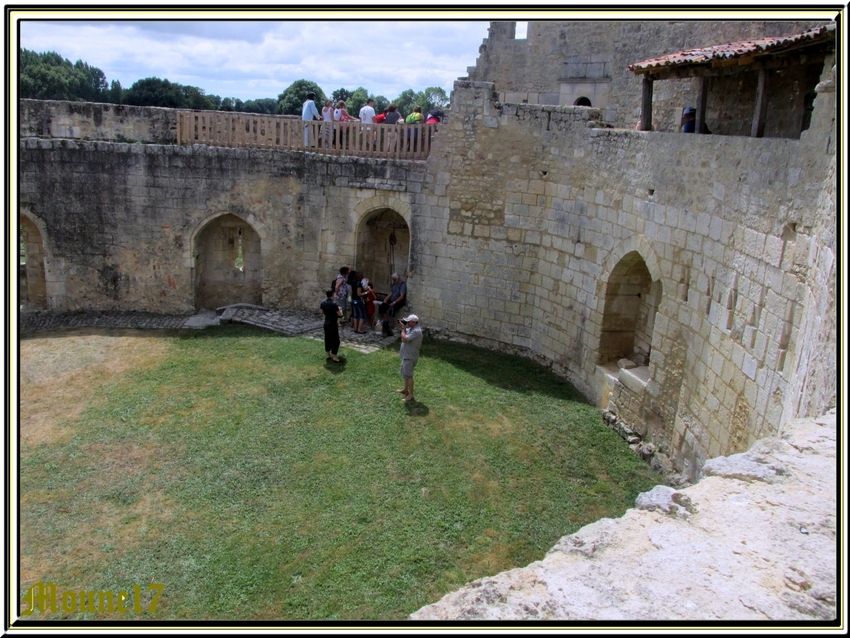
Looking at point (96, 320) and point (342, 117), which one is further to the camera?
point (342, 117)

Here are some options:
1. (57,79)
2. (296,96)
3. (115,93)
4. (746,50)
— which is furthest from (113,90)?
(746,50)

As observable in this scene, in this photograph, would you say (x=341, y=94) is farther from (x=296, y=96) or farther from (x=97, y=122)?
(x=97, y=122)

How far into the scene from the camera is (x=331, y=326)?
1192cm

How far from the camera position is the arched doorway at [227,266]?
15328 mm

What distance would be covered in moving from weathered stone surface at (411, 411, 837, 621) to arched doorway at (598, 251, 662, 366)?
20.1 feet

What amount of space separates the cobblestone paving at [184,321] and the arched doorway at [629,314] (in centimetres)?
441

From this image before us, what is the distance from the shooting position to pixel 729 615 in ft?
10.9

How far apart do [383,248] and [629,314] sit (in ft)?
20.5

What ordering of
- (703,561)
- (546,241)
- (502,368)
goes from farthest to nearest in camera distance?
1. (546,241)
2. (502,368)
3. (703,561)

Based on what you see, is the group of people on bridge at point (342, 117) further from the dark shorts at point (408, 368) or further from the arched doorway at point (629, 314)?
the dark shorts at point (408, 368)

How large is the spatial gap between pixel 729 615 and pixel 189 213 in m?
13.5

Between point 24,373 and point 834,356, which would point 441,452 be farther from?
point 24,373

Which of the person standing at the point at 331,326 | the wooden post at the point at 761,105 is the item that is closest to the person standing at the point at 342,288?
the person standing at the point at 331,326

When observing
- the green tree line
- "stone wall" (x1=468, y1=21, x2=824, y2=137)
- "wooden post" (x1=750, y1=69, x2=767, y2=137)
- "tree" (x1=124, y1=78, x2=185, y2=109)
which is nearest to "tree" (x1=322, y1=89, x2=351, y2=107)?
the green tree line
